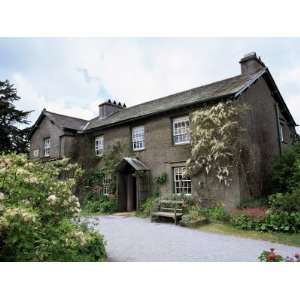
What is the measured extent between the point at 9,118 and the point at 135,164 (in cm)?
632

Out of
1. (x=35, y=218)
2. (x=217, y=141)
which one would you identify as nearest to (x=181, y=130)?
(x=217, y=141)

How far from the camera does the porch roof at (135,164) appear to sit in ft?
43.4

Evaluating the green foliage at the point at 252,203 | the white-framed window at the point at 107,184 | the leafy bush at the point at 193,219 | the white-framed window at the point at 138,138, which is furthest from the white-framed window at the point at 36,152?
the green foliage at the point at 252,203

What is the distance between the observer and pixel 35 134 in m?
20.0

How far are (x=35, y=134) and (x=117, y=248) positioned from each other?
15.6 m

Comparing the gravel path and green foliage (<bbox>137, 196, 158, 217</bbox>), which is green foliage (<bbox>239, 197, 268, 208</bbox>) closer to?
the gravel path

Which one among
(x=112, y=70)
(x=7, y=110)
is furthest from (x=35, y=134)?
(x=112, y=70)

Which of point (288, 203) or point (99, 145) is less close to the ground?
point (99, 145)

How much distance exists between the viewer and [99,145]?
16.6 m

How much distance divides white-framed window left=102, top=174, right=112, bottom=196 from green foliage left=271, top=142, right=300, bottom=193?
8.22 m

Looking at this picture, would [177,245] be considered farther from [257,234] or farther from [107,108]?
[107,108]

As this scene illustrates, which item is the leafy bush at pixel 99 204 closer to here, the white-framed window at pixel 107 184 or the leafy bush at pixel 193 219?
the white-framed window at pixel 107 184
